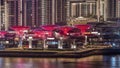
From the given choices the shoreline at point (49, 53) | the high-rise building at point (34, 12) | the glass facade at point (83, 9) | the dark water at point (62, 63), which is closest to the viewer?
the dark water at point (62, 63)

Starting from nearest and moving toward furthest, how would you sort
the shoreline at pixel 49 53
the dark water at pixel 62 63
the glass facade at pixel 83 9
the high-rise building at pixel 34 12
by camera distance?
the dark water at pixel 62 63 < the shoreline at pixel 49 53 < the high-rise building at pixel 34 12 < the glass facade at pixel 83 9

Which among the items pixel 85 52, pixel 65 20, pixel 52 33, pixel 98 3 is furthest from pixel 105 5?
pixel 85 52

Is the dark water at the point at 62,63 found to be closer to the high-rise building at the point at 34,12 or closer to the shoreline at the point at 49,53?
the shoreline at the point at 49,53

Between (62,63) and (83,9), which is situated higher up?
(83,9)

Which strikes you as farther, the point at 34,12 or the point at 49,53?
the point at 34,12

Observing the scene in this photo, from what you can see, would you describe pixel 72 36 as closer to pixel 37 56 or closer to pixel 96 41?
pixel 96 41

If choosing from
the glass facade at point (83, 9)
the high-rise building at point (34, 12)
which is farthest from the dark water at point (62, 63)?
the glass facade at point (83, 9)

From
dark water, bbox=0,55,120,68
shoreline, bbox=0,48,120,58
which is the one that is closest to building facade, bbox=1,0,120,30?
shoreline, bbox=0,48,120,58

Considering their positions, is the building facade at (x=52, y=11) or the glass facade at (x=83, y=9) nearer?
the building facade at (x=52, y=11)

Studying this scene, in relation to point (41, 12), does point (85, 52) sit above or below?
below

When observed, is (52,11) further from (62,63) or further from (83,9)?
(62,63)

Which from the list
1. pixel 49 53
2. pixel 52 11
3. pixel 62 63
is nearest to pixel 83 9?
pixel 52 11
